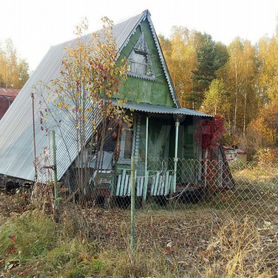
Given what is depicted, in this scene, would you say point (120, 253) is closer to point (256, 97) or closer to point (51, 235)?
point (51, 235)

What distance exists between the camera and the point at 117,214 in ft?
29.1

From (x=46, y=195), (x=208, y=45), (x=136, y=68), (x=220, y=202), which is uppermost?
(x=208, y=45)

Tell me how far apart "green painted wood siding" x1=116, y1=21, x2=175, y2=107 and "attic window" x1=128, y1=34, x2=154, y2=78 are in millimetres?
168

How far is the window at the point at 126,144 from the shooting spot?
12.3 meters

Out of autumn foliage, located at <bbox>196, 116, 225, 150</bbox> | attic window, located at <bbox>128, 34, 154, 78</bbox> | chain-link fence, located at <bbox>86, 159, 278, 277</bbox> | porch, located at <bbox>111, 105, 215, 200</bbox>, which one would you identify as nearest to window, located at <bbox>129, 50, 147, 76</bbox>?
attic window, located at <bbox>128, 34, 154, 78</bbox>

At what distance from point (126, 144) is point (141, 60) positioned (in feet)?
10.5

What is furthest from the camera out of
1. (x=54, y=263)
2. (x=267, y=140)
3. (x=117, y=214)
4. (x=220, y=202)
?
(x=267, y=140)

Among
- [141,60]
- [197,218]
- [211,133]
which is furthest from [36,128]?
[197,218]

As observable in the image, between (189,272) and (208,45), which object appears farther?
(208,45)

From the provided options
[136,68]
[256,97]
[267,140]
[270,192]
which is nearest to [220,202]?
[270,192]

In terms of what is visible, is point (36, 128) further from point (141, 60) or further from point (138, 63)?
point (141, 60)

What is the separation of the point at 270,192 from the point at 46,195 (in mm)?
8228

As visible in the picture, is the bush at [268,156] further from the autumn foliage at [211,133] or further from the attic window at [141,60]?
the attic window at [141,60]

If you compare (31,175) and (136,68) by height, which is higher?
(136,68)
